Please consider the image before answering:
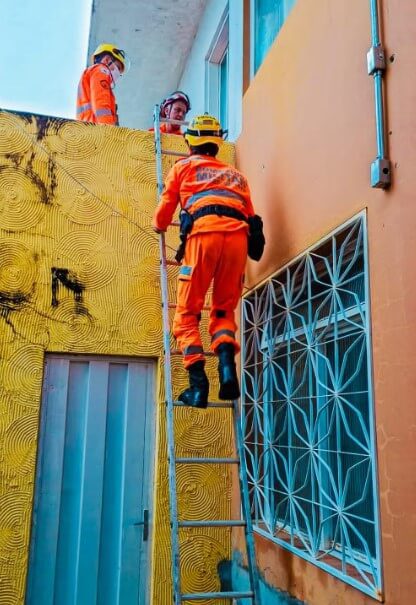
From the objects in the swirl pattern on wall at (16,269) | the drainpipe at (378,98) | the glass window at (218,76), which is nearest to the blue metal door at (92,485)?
the swirl pattern on wall at (16,269)

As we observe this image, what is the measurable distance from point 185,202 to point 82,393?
143 centimetres

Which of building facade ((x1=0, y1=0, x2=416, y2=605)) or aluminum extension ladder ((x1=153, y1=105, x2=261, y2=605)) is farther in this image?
aluminum extension ladder ((x1=153, y1=105, x2=261, y2=605))

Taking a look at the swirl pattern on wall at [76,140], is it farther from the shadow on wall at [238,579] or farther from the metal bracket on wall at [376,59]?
the shadow on wall at [238,579]

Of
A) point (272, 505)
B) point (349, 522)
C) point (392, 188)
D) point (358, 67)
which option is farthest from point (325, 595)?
point (358, 67)

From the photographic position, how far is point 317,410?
9.91 ft

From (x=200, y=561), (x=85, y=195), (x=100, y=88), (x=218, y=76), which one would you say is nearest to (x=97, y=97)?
(x=100, y=88)

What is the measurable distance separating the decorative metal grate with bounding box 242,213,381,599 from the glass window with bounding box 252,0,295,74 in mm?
1797

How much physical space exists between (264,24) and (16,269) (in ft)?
8.11

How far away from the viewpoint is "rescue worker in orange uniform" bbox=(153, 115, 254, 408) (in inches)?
116

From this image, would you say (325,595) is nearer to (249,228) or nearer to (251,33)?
(249,228)

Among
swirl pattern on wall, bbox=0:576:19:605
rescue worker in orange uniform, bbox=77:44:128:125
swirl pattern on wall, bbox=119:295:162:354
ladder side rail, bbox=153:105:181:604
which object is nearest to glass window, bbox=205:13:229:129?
rescue worker in orange uniform, bbox=77:44:128:125

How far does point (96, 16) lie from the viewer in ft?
22.9

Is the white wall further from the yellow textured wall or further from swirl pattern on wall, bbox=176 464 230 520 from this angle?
swirl pattern on wall, bbox=176 464 230 520

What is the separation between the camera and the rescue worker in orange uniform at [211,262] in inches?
116
